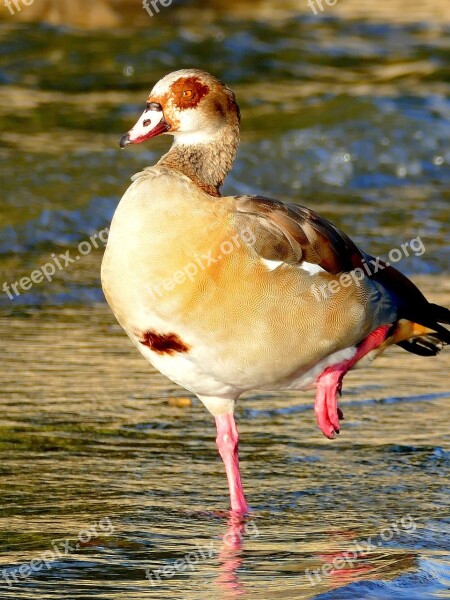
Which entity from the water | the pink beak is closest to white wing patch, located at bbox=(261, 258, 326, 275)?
the pink beak

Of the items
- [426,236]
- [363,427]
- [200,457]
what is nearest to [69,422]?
A: [200,457]

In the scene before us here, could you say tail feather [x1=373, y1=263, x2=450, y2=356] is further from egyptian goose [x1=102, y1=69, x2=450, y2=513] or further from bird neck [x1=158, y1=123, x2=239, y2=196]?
bird neck [x1=158, y1=123, x2=239, y2=196]

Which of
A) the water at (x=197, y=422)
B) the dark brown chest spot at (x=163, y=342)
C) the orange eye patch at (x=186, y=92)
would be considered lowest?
the water at (x=197, y=422)

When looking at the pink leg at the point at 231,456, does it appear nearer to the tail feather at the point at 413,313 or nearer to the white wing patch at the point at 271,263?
the white wing patch at the point at 271,263

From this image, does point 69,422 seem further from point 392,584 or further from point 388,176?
point 388,176

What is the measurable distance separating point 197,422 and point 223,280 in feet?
5.91

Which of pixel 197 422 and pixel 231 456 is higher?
pixel 231 456

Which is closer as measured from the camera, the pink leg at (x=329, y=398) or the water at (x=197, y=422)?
the water at (x=197, y=422)

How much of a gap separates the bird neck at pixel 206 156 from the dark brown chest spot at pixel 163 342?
2.42ft

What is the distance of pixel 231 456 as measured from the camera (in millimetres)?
6223

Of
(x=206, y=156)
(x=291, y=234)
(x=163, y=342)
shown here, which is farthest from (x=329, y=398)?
(x=206, y=156)

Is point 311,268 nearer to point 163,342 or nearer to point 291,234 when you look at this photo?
point 291,234

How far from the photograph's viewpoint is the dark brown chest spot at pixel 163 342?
5.75 metres

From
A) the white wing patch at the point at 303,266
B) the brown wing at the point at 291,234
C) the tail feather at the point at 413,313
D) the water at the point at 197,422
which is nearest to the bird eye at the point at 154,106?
the brown wing at the point at 291,234
